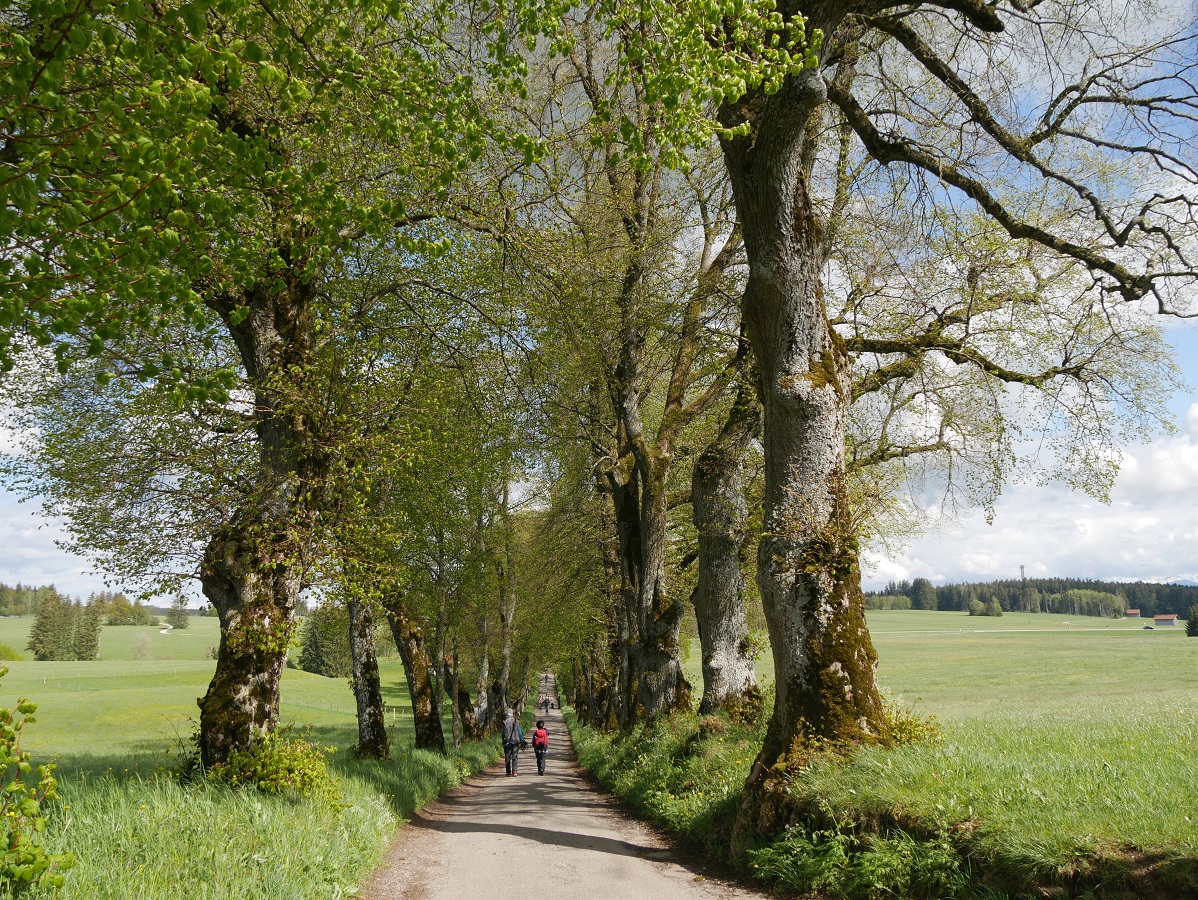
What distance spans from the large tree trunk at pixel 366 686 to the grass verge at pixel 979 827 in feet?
28.1

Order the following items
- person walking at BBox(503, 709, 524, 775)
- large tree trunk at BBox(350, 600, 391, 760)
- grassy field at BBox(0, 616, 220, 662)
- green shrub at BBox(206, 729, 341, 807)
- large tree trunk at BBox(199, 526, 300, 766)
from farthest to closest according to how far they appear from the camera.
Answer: grassy field at BBox(0, 616, 220, 662) < person walking at BBox(503, 709, 524, 775) < large tree trunk at BBox(350, 600, 391, 760) < large tree trunk at BBox(199, 526, 300, 766) < green shrub at BBox(206, 729, 341, 807)

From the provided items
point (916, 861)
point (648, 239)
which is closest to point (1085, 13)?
point (648, 239)

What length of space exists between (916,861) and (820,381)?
470 centimetres

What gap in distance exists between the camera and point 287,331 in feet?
34.7

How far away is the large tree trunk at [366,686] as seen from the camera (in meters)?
15.4

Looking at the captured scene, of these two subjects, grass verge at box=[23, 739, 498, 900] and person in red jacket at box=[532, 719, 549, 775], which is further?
person in red jacket at box=[532, 719, 549, 775]

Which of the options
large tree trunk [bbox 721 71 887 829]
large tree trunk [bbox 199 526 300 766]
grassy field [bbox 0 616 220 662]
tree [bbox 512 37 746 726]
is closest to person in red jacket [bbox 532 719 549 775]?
tree [bbox 512 37 746 726]

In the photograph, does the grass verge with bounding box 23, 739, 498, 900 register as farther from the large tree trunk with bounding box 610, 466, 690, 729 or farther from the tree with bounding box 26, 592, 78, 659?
the tree with bounding box 26, 592, 78, 659

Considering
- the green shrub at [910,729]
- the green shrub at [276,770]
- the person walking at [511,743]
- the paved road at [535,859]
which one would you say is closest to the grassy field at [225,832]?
the green shrub at [276,770]

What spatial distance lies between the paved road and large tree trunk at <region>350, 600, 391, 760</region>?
179 cm

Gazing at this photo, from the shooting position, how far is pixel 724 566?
14461 mm

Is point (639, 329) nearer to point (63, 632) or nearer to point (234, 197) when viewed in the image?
point (234, 197)

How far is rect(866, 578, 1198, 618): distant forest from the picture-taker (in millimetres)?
128625

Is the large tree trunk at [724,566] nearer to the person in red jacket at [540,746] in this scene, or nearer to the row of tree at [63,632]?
the person in red jacket at [540,746]
